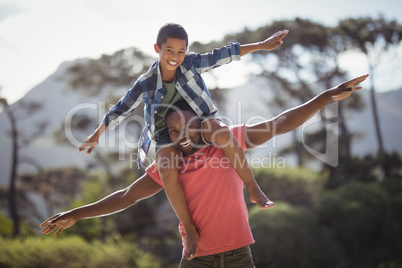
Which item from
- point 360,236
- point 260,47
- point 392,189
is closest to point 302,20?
point 392,189

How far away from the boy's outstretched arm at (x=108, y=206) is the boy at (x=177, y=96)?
17 cm

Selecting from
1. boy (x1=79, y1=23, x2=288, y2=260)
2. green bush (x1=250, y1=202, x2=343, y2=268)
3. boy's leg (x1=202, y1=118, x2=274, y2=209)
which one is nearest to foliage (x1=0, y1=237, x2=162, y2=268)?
green bush (x1=250, y1=202, x2=343, y2=268)

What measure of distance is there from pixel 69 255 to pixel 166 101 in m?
7.00

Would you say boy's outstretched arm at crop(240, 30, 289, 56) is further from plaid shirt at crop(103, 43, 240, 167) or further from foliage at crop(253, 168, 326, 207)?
foliage at crop(253, 168, 326, 207)

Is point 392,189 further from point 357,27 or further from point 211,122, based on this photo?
point 211,122

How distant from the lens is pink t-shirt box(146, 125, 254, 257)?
1.53 meters

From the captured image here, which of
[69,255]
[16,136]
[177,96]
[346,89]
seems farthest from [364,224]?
[16,136]

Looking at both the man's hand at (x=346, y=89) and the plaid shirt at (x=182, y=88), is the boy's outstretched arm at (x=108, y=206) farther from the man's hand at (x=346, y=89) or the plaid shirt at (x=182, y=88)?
the man's hand at (x=346, y=89)

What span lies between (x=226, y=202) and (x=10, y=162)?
14.2 metres

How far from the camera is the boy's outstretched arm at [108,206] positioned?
1699 millimetres

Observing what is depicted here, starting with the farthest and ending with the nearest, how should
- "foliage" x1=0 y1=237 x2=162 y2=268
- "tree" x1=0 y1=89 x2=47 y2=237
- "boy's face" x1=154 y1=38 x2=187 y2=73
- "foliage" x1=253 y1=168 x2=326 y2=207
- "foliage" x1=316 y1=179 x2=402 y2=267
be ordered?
"tree" x1=0 y1=89 x2=47 y2=237
"foliage" x1=253 y1=168 x2=326 y2=207
"foliage" x1=316 y1=179 x2=402 y2=267
"foliage" x1=0 y1=237 x2=162 y2=268
"boy's face" x1=154 y1=38 x2=187 y2=73

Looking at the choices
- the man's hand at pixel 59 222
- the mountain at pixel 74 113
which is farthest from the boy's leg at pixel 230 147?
the mountain at pixel 74 113

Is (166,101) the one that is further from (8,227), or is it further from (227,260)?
(8,227)

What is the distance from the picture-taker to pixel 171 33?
1728mm
